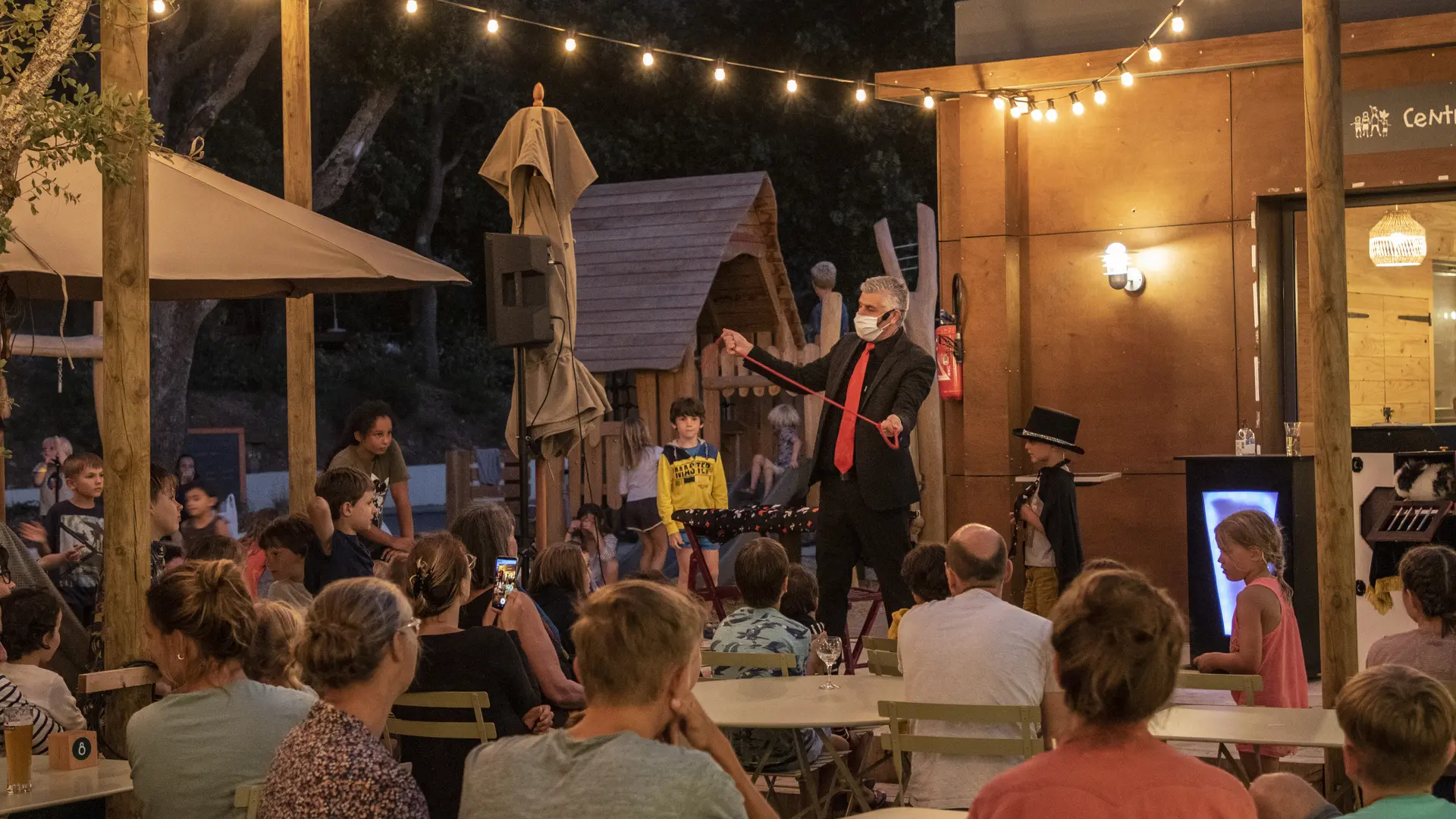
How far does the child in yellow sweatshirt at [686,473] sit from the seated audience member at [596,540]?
2.20 ft

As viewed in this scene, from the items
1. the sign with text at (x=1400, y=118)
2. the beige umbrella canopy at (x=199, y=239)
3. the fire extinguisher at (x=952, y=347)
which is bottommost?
the fire extinguisher at (x=952, y=347)

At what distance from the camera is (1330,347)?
5.63 meters

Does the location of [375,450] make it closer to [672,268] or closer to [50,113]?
[50,113]

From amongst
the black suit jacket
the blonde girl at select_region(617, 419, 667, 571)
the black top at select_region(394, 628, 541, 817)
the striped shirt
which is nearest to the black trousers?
the black suit jacket

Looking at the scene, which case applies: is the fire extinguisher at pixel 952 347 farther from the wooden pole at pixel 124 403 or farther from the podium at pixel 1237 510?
the wooden pole at pixel 124 403

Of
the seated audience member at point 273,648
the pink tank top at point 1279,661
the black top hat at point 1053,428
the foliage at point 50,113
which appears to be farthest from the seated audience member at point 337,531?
the black top hat at point 1053,428

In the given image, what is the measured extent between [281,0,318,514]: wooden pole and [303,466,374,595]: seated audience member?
135 cm

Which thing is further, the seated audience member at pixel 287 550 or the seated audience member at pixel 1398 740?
the seated audience member at pixel 287 550

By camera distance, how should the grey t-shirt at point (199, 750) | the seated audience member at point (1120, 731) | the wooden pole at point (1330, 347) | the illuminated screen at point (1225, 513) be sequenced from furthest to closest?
the illuminated screen at point (1225, 513) → the wooden pole at point (1330, 347) → the grey t-shirt at point (199, 750) → the seated audience member at point (1120, 731)

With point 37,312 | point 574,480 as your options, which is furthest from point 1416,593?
point 37,312

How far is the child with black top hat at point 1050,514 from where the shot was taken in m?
8.77

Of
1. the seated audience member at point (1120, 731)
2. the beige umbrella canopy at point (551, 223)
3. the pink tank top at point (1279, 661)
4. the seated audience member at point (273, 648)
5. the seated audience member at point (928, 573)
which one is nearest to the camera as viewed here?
the seated audience member at point (1120, 731)

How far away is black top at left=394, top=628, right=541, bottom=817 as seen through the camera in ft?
14.2

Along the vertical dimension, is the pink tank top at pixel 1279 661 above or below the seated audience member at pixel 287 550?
below
